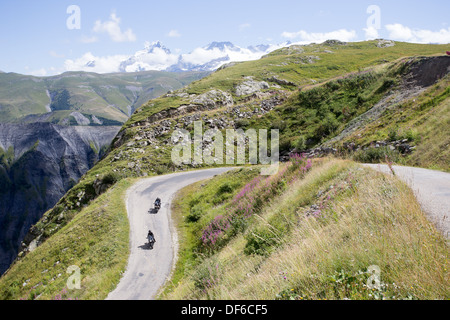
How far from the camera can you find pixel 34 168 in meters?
156

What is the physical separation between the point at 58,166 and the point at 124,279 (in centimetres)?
18506

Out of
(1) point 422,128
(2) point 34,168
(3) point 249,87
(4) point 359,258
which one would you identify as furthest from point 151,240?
(2) point 34,168

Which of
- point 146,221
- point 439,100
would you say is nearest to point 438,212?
point 146,221

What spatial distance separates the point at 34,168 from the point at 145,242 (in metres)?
185

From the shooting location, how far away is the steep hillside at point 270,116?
24.5 metres

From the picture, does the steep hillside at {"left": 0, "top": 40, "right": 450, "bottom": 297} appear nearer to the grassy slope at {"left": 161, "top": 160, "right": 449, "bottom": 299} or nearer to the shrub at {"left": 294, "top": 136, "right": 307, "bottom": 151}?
the shrub at {"left": 294, "top": 136, "right": 307, "bottom": 151}

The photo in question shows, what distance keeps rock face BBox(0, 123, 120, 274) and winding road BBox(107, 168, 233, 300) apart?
137111 millimetres

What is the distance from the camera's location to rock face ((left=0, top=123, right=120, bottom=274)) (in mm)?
135625

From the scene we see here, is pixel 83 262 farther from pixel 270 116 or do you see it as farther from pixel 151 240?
pixel 270 116

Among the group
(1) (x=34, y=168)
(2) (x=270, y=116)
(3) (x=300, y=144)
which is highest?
(2) (x=270, y=116)

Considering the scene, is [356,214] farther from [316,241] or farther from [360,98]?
[360,98]

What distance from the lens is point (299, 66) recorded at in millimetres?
99875

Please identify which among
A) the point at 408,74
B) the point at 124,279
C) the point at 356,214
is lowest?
the point at 124,279

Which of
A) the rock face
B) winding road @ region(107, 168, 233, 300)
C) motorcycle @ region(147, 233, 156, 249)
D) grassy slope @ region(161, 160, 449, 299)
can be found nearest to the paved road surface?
grassy slope @ region(161, 160, 449, 299)
